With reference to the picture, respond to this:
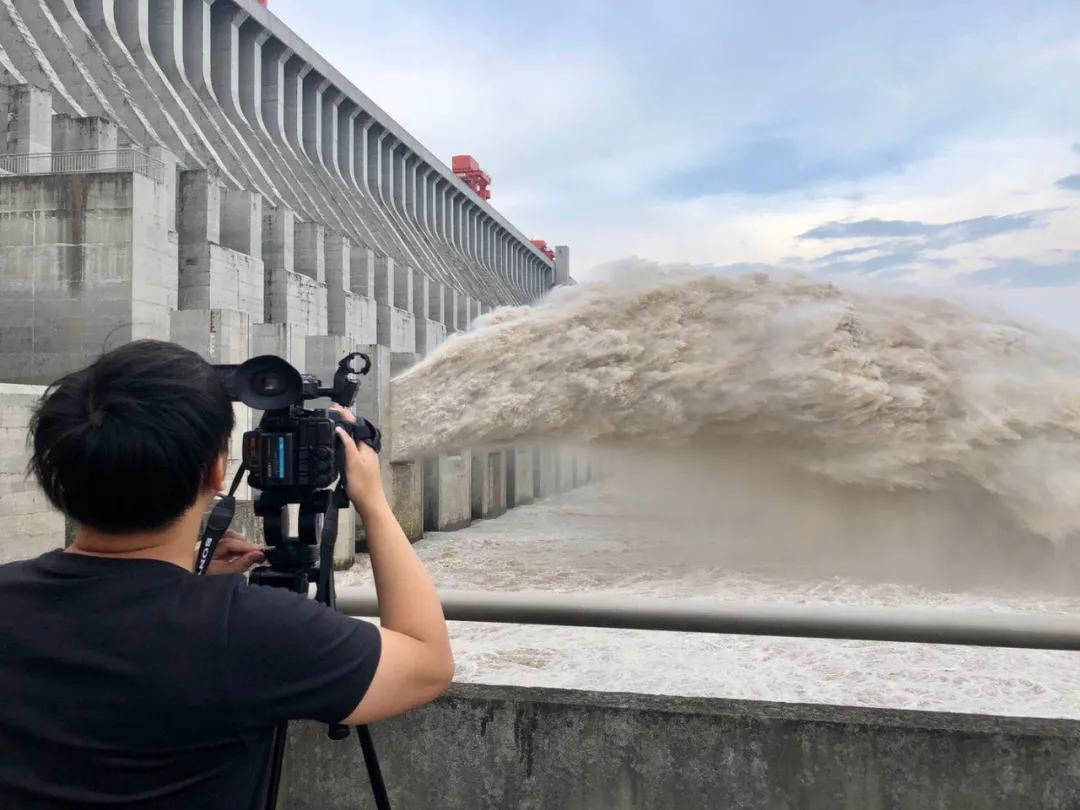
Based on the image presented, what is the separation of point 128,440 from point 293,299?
25370 millimetres

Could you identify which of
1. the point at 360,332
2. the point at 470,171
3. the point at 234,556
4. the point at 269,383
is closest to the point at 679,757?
the point at 234,556

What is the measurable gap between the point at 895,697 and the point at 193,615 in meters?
2.19

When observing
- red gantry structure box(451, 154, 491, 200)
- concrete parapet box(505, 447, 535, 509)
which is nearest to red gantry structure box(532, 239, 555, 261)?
red gantry structure box(451, 154, 491, 200)

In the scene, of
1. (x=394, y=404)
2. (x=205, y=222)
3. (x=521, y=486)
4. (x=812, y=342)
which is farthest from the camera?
(x=521, y=486)

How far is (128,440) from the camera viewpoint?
4.50 ft

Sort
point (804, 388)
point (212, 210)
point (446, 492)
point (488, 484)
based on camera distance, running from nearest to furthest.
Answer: point (804, 388), point (446, 492), point (212, 210), point (488, 484)

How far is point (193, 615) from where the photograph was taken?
1.36 m

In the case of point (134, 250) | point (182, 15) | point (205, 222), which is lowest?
point (134, 250)

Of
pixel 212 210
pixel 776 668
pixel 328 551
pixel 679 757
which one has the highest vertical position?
pixel 212 210

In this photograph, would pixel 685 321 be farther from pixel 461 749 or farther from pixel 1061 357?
pixel 461 749

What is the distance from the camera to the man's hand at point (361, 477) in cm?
171

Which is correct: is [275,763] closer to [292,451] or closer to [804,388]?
[292,451]

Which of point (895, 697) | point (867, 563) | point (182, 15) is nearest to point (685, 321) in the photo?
point (867, 563)

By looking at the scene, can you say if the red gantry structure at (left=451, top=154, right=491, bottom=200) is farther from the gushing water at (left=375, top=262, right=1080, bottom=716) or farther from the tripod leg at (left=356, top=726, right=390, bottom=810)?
the tripod leg at (left=356, top=726, right=390, bottom=810)
